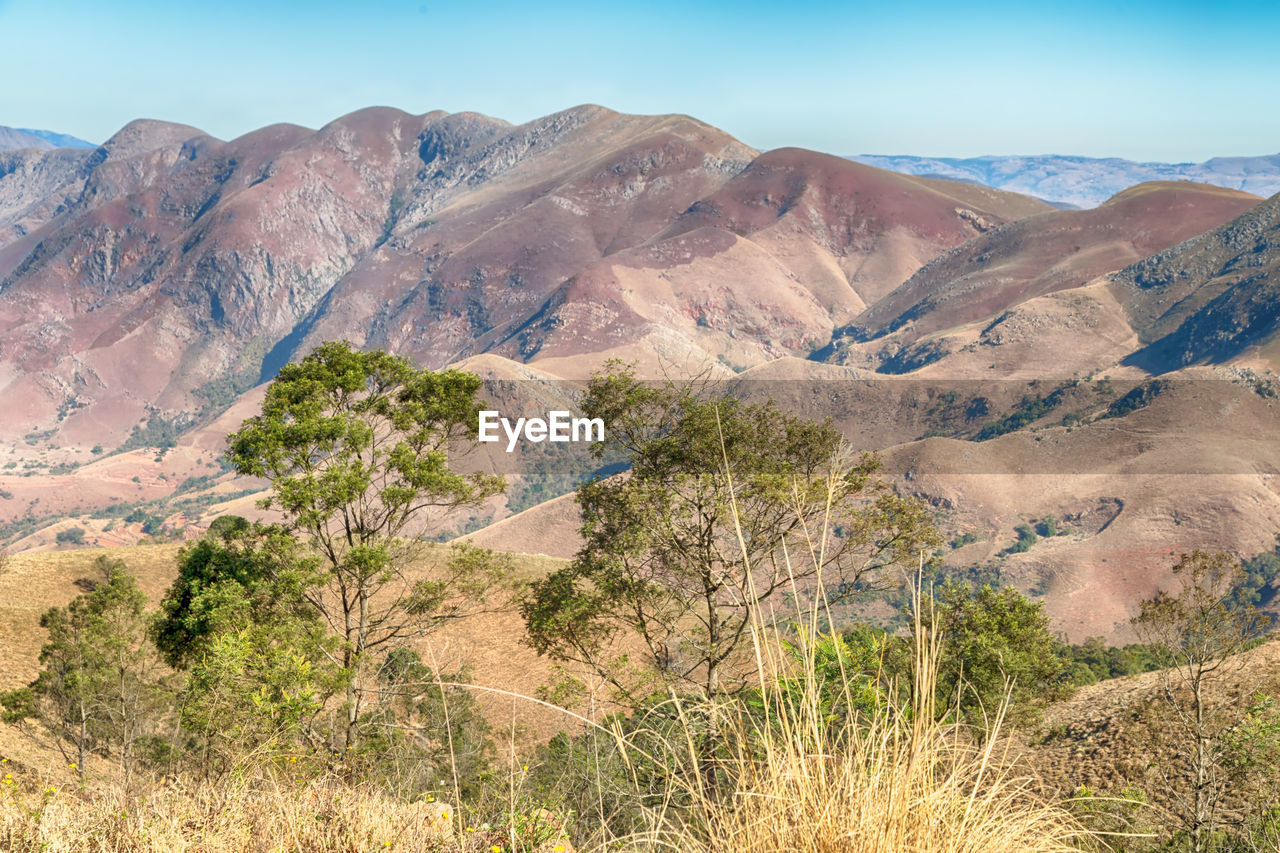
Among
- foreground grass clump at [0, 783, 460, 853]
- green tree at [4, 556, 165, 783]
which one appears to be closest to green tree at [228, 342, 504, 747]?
green tree at [4, 556, 165, 783]

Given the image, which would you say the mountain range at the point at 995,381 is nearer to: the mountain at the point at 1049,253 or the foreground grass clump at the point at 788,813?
the mountain at the point at 1049,253

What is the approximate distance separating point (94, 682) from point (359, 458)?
7.33m

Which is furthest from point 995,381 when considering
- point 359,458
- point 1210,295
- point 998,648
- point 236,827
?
point 236,827

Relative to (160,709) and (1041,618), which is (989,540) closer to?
(1041,618)

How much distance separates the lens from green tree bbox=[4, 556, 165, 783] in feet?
51.7

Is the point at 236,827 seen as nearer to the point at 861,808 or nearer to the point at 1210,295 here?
the point at 861,808

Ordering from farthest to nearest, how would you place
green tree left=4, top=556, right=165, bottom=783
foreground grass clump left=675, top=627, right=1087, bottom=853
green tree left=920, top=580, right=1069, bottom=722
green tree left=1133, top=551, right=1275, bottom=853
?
green tree left=4, top=556, right=165, bottom=783 → green tree left=920, top=580, right=1069, bottom=722 → green tree left=1133, top=551, right=1275, bottom=853 → foreground grass clump left=675, top=627, right=1087, bottom=853

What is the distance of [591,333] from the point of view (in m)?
167

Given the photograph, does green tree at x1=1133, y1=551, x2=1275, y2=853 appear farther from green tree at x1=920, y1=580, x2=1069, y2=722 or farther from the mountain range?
the mountain range

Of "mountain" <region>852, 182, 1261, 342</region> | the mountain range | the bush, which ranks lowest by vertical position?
the bush

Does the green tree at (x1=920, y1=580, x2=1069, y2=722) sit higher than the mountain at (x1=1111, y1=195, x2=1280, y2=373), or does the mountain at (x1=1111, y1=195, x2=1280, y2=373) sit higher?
the mountain at (x1=1111, y1=195, x2=1280, y2=373)

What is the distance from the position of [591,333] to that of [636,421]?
506 ft

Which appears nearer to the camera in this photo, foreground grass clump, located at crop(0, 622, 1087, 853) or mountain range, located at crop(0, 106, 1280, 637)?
foreground grass clump, located at crop(0, 622, 1087, 853)

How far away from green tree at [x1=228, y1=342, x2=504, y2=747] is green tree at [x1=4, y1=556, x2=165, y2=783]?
165 inches
